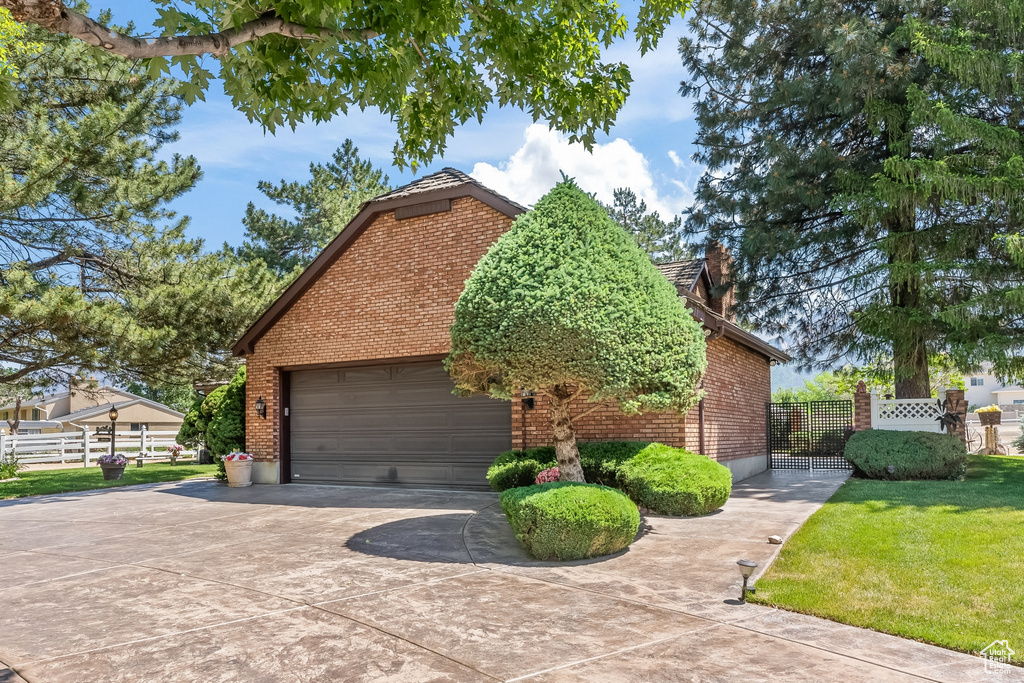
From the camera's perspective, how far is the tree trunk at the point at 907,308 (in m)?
16.2

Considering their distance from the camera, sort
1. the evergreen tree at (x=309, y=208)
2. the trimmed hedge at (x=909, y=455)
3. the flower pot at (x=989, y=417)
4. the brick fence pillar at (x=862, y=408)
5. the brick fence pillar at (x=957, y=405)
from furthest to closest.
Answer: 1. the evergreen tree at (x=309, y=208)
2. the flower pot at (x=989, y=417)
3. the brick fence pillar at (x=862, y=408)
4. the brick fence pillar at (x=957, y=405)
5. the trimmed hedge at (x=909, y=455)

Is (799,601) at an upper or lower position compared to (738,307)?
lower

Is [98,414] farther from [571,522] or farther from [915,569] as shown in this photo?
[915,569]

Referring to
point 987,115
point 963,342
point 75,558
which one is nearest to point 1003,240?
point 963,342

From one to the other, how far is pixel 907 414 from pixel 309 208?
29729 mm

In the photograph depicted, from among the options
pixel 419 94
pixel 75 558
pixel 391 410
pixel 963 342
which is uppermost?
pixel 419 94

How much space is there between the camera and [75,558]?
26.3ft

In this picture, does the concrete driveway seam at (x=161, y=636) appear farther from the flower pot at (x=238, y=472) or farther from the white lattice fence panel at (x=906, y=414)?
the white lattice fence panel at (x=906, y=414)

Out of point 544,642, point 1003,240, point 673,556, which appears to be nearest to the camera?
point 544,642

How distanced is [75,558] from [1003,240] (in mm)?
17820

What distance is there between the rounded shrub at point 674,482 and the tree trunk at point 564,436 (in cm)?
120

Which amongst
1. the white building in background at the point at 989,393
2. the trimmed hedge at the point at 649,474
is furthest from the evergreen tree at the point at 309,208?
the white building in background at the point at 989,393

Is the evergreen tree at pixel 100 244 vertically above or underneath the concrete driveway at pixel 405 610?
above

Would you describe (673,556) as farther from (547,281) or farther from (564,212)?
(564,212)
